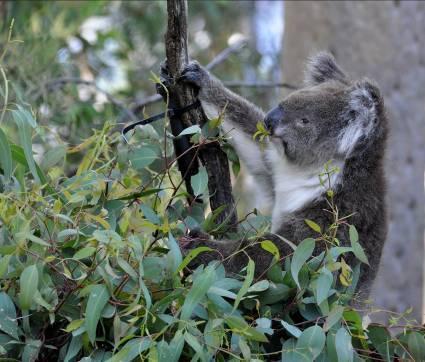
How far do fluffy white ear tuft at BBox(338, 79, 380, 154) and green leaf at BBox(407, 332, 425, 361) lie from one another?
85 centimetres

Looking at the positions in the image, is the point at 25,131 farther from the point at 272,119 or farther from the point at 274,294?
the point at 272,119

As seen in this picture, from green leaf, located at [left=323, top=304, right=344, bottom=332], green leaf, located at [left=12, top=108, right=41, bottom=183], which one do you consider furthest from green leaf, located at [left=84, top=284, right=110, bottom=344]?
green leaf, located at [left=323, top=304, right=344, bottom=332]

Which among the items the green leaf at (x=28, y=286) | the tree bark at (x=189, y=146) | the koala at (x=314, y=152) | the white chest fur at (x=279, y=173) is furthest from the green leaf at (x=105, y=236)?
the white chest fur at (x=279, y=173)

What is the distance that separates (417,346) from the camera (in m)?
1.85

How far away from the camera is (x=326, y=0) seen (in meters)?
4.78

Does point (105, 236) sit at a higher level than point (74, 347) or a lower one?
higher

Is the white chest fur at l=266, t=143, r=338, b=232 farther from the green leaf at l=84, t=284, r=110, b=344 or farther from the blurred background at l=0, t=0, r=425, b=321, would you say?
the blurred background at l=0, t=0, r=425, b=321

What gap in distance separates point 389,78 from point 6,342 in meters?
3.57

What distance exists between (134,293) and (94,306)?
11 centimetres

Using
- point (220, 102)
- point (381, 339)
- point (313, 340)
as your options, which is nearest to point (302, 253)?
point (313, 340)

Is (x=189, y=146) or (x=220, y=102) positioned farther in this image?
(x=220, y=102)

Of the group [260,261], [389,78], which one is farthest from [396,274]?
[260,261]

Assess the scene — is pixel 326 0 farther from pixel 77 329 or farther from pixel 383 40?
pixel 77 329

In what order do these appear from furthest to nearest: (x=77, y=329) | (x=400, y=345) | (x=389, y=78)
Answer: (x=389, y=78) → (x=400, y=345) → (x=77, y=329)
